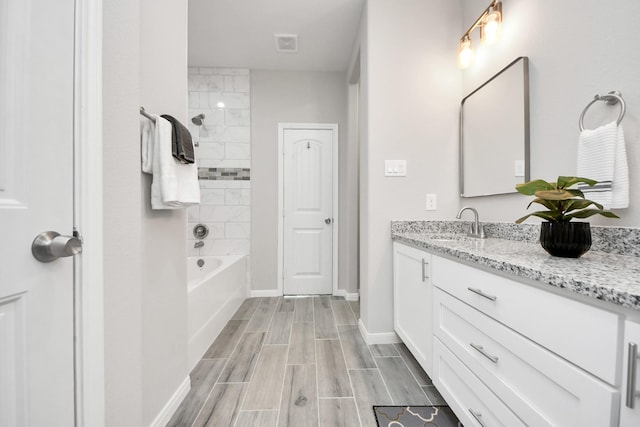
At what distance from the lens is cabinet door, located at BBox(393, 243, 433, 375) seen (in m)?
1.35

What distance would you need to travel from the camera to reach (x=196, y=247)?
297 cm

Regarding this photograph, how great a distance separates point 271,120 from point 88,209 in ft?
8.61

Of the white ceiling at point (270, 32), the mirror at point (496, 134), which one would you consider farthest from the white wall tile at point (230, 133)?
the mirror at point (496, 134)

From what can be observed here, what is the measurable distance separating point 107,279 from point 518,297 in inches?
49.0

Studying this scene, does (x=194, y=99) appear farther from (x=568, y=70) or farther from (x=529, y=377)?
(x=529, y=377)

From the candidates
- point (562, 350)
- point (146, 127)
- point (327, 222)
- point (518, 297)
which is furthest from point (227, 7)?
point (562, 350)

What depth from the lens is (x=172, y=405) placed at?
121cm

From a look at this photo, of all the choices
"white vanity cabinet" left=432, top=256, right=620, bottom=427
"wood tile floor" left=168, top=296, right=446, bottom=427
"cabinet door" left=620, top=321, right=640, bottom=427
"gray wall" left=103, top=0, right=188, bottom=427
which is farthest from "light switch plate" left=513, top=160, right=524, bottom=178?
"gray wall" left=103, top=0, right=188, bottom=427

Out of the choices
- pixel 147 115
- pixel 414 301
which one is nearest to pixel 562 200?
pixel 414 301

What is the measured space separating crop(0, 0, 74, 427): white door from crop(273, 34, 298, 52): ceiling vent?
2182mm

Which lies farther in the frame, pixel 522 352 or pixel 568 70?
pixel 568 70

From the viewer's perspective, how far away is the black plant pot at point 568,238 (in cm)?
84

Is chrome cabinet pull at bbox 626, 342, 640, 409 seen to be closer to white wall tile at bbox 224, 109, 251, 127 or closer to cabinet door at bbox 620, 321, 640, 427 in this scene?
cabinet door at bbox 620, 321, 640, 427

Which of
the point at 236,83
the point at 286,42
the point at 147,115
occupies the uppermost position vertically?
the point at 286,42
